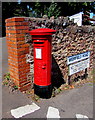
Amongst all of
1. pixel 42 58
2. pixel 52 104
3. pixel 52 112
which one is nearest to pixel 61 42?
pixel 42 58

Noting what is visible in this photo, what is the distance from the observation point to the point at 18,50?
2920 mm

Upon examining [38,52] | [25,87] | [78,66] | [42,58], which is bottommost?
[25,87]

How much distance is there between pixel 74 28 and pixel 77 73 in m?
1.65

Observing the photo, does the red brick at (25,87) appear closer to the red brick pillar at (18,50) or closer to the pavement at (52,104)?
the red brick pillar at (18,50)

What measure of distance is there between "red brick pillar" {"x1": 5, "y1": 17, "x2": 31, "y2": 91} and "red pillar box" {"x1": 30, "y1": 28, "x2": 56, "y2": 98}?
0.40 meters

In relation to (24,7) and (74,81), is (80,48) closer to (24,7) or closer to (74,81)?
(74,81)

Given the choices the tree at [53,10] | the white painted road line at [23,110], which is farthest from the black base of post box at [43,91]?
the tree at [53,10]

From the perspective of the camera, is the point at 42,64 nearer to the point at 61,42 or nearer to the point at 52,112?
the point at 52,112

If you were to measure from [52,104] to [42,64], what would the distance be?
3.35 ft

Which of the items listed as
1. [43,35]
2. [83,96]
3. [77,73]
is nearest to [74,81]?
[77,73]

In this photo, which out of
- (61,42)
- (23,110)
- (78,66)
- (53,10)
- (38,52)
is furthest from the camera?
(53,10)

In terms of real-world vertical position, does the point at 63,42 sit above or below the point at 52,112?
above

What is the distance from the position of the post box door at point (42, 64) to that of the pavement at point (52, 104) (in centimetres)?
51

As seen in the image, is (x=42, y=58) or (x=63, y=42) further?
(x=63, y=42)
